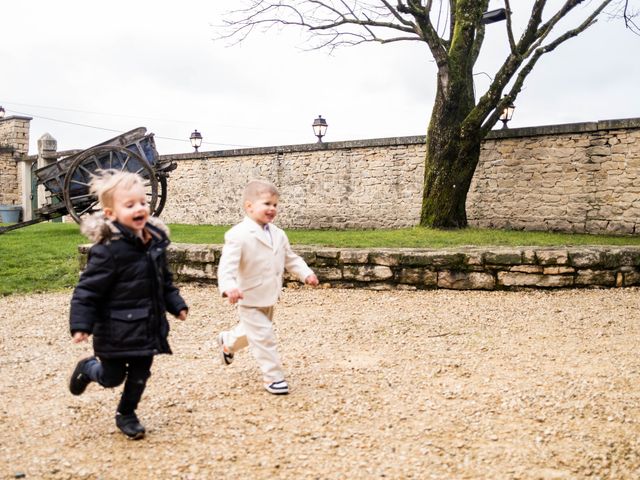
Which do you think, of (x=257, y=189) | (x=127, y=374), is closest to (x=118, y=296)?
(x=127, y=374)

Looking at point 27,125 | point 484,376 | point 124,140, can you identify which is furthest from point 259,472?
point 27,125

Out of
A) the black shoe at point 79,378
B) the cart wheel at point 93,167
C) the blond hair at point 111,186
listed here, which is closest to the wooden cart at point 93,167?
the cart wheel at point 93,167

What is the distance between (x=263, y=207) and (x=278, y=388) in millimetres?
949

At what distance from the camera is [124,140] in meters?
9.53

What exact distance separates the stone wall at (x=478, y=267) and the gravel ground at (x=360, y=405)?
3.13 ft

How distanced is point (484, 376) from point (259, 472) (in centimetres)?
167

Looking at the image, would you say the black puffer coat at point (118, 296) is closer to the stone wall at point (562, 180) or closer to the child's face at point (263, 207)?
the child's face at point (263, 207)

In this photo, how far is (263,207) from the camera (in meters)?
A: 3.03

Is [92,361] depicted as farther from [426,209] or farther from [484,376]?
[426,209]

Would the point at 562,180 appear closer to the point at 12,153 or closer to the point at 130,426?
the point at 130,426

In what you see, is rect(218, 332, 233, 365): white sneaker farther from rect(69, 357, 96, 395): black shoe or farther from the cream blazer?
rect(69, 357, 96, 395): black shoe

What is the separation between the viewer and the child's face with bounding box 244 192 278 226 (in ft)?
9.93

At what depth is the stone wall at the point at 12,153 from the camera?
20.0 m

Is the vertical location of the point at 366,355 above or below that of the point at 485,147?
below
